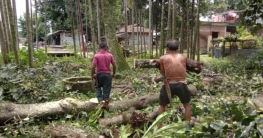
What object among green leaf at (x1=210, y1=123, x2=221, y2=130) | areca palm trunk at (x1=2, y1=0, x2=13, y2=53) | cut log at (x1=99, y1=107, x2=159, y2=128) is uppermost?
areca palm trunk at (x1=2, y1=0, x2=13, y2=53)

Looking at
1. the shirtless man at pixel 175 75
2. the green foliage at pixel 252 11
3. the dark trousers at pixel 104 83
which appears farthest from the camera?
the green foliage at pixel 252 11

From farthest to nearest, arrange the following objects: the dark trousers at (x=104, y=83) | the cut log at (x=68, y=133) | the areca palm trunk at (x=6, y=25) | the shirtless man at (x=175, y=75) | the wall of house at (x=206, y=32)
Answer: the wall of house at (x=206, y=32) < the areca palm trunk at (x=6, y=25) < the dark trousers at (x=104, y=83) < the shirtless man at (x=175, y=75) < the cut log at (x=68, y=133)

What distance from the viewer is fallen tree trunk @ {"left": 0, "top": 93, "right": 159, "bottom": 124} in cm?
423

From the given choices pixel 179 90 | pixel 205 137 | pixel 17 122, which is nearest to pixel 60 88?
pixel 17 122

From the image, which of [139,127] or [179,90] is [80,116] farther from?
[179,90]

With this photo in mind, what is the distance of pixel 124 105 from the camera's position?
520cm

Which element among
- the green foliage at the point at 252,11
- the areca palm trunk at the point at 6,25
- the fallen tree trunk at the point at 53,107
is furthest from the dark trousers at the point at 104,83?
the green foliage at the point at 252,11

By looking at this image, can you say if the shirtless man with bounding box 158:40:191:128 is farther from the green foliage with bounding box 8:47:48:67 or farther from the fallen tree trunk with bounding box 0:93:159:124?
the green foliage with bounding box 8:47:48:67

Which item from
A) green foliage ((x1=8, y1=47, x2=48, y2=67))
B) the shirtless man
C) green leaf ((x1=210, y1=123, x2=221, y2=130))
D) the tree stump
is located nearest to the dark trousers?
the tree stump

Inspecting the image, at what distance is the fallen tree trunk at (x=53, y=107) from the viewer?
4.23 meters

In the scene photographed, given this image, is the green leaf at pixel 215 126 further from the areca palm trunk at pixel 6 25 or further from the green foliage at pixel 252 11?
the green foliage at pixel 252 11

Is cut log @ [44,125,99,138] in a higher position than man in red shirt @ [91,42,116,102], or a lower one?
lower

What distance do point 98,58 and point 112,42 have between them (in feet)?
18.1

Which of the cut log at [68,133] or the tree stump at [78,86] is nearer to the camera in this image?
the cut log at [68,133]
